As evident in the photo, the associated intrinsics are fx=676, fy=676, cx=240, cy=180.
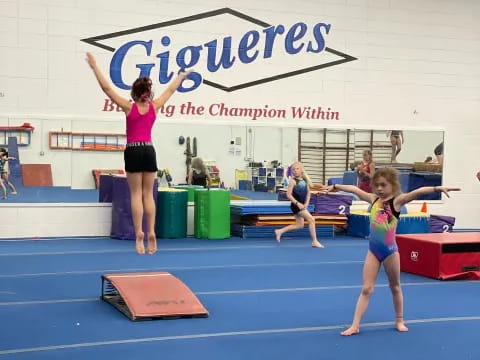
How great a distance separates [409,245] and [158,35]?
19.0ft

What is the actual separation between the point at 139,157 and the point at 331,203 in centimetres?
752

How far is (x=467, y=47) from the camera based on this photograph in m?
13.9

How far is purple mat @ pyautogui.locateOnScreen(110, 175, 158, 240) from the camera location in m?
11.1

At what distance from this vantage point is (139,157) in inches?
214

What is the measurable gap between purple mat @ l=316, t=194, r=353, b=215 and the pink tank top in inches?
289

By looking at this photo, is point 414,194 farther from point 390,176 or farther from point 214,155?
point 214,155

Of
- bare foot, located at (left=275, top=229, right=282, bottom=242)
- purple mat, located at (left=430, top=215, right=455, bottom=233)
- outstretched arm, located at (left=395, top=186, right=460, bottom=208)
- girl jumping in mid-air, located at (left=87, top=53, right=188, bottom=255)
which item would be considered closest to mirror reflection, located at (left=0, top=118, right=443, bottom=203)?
purple mat, located at (left=430, top=215, right=455, bottom=233)

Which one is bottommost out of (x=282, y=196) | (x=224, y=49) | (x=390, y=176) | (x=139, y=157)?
(x=282, y=196)

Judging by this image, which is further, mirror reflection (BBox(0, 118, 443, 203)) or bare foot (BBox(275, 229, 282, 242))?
bare foot (BBox(275, 229, 282, 242))

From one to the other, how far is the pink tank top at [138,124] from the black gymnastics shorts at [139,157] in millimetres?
58

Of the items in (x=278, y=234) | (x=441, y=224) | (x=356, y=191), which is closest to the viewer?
(x=356, y=191)

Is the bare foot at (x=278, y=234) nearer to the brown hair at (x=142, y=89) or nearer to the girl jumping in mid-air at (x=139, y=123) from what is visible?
the girl jumping in mid-air at (x=139, y=123)

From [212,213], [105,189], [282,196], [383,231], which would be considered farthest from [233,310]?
[282,196]

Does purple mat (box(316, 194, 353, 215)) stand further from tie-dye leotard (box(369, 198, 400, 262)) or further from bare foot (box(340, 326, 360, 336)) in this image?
bare foot (box(340, 326, 360, 336))
